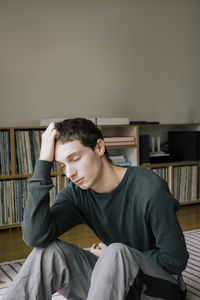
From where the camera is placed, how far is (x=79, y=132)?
152 centimetres

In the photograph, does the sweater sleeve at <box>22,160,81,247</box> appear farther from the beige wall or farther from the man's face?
the beige wall

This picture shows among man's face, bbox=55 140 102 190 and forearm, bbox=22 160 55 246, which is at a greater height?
man's face, bbox=55 140 102 190

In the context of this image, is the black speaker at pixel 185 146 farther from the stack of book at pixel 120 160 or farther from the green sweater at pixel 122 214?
the green sweater at pixel 122 214

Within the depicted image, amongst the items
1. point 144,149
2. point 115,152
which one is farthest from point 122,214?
point 115,152

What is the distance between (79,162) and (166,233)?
42 cm

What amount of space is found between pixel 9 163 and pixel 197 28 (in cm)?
273

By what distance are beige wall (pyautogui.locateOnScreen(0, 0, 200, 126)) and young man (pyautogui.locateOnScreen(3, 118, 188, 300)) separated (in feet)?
7.07

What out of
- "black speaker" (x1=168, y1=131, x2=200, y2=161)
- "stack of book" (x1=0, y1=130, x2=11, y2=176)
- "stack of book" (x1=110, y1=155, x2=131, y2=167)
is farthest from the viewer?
"black speaker" (x1=168, y1=131, x2=200, y2=161)

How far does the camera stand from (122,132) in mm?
4062

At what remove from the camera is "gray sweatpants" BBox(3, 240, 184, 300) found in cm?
124

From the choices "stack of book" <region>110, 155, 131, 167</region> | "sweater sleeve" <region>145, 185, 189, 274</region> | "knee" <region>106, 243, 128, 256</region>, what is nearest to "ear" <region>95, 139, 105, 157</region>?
"sweater sleeve" <region>145, 185, 189, 274</region>

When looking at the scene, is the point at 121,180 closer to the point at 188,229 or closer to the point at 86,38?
the point at 188,229

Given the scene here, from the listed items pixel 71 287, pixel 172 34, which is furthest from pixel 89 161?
pixel 172 34

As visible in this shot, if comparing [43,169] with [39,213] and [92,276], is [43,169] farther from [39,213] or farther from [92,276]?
[92,276]
